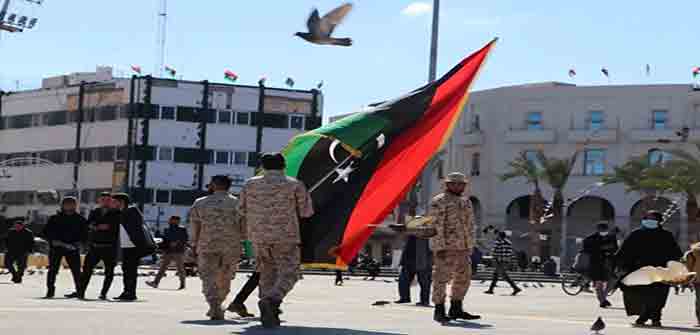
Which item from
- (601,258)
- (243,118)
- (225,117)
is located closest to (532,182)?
(243,118)

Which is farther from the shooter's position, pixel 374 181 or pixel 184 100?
pixel 184 100

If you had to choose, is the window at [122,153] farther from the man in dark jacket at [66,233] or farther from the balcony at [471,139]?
the man in dark jacket at [66,233]

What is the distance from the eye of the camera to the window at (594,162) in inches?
3536

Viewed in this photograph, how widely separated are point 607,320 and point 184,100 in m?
87.8

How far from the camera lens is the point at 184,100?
348 feet

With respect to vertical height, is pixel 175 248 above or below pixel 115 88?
below

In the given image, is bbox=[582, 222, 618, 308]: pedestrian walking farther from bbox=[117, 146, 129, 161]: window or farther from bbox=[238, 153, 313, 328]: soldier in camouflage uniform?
bbox=[117, 146, 129, 161]: window

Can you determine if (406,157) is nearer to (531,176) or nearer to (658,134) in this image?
(531,176)

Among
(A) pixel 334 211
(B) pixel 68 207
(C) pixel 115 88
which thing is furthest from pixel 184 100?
(A) pixel 334 211

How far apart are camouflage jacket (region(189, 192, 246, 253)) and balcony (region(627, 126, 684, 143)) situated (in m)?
72.6

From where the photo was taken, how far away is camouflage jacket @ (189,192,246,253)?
15.8m

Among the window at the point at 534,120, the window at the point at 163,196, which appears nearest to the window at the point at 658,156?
the window at the point at 534,120

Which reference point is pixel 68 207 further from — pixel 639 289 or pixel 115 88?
pixel 115 88

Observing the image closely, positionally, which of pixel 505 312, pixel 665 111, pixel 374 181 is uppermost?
pixel 665 111
